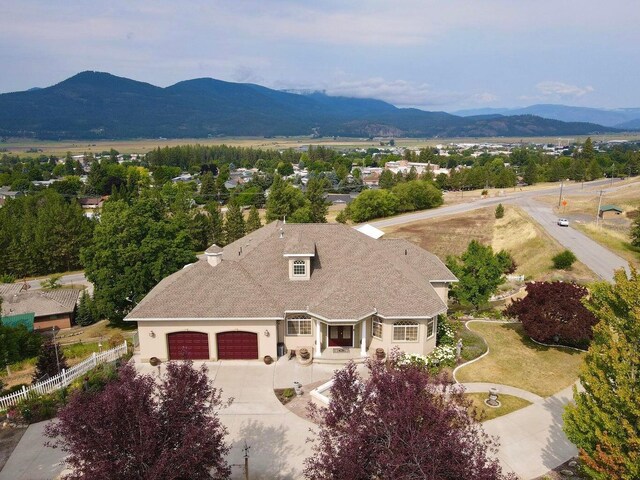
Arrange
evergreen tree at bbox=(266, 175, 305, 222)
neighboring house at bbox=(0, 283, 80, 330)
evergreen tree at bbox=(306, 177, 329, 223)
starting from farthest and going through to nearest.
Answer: evergreen tree at bbox=(306, 177, 329, 223)
evergreen tree at bbox=(266, 175, 305, 222)
neighboring house at bbox=(0, 283, 80, 330)

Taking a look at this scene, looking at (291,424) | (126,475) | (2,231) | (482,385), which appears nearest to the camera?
(126,475)

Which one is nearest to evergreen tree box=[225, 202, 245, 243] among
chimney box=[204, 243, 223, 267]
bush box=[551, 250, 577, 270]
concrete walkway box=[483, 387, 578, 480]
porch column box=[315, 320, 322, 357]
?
chimney box=[204, 243, 223, 267]

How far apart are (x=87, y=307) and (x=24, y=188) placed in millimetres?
116991

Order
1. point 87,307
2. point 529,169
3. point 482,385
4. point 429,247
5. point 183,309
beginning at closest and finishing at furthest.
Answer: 1. point 482,385
2. point 183,309
3. point 87,307
4. point 429,247
5. point 529,169

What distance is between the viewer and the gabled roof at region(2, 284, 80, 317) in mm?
40406

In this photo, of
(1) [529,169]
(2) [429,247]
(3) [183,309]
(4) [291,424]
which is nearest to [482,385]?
(4) [291,424]

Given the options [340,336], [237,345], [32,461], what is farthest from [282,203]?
[32,461]

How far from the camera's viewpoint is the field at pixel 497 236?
53763mm

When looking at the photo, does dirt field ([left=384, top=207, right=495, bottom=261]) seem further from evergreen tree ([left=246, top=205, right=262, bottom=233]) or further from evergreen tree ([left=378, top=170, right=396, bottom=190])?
evergreen tree ([left=378, top=170, right=396, bottom=190])

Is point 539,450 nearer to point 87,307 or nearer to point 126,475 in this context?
point 126,475

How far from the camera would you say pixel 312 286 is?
28406 mm

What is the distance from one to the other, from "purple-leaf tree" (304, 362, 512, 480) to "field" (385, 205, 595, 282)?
3900 cm

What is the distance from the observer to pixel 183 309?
2645cm

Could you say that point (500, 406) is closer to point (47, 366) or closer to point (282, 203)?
point (47, 366)
